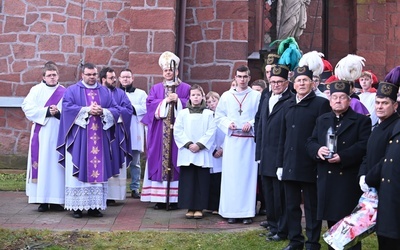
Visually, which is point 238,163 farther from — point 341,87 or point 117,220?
point 341,87

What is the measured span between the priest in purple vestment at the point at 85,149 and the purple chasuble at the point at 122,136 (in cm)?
28

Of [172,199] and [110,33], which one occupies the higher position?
[110,33]

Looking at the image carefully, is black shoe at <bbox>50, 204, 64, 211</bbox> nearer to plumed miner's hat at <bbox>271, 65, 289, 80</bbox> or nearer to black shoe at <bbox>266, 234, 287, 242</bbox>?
black shoe at <bbox>266, 234, 287, 242</bbox>

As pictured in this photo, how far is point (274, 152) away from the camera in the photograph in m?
9.16

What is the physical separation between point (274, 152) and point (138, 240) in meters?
1.79

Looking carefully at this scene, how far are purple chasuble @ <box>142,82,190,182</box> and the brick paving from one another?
0.52 m

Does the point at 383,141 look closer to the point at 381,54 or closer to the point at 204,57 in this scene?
the point at 204,57

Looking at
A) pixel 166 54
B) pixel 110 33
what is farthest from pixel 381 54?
pixel 166 54

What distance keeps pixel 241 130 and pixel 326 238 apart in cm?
336

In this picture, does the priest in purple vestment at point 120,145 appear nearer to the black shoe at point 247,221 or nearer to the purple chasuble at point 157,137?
the purple chasuble at point 157,137

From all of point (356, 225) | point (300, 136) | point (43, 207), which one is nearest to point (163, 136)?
point (43, 207)

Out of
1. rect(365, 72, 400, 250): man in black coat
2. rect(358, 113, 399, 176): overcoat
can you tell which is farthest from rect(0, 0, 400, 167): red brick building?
rect(365, 72, 400, 250): man in black coat

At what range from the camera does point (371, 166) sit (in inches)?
→ 289

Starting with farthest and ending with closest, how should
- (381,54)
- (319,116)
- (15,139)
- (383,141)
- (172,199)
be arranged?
(381,54), (15,139), (172,199), (319,116), (383,141)
